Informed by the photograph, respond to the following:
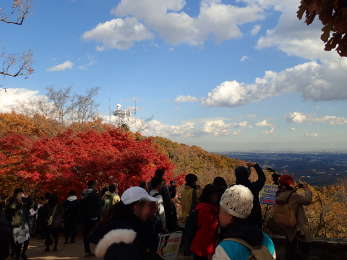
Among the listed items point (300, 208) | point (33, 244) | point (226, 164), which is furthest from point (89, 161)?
point (226, 164)

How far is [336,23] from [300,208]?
3.22 meters

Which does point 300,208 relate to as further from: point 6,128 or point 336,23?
point 6,128

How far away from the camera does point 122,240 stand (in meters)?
2.20

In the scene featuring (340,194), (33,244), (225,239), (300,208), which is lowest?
(33,244)

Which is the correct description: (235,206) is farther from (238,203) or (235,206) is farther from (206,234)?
(206,234)

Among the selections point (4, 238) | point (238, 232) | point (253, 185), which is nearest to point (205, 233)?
point (253, 185)

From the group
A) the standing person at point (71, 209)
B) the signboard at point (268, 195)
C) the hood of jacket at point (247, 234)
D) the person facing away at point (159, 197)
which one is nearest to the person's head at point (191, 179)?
the person facing away at point (159, 197)

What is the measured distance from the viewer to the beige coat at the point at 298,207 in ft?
15.0

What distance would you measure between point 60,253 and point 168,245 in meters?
6.48

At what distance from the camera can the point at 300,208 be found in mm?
4715

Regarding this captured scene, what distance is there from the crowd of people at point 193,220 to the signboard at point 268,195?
8cm

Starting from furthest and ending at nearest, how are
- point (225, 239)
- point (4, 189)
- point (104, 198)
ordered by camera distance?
1. point (4, 189)
2. point (104, 198)
3. point (225, 239)

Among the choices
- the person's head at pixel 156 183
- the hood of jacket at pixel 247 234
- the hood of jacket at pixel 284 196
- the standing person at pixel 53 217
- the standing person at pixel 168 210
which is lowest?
the standing person at pixel 53 217

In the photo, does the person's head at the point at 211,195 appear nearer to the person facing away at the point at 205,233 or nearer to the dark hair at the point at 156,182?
the person facing away at the point at 205,233
